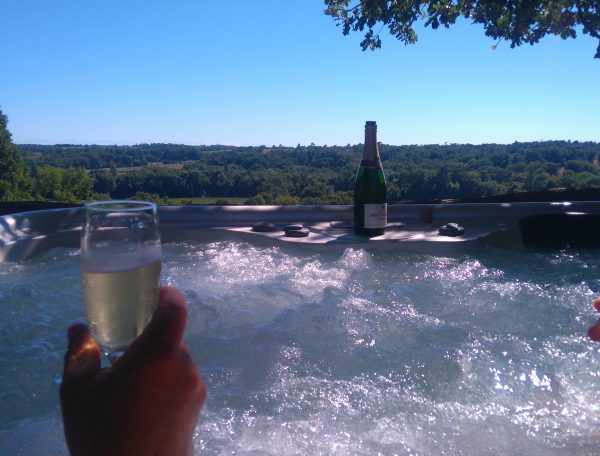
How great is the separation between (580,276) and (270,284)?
158 cm

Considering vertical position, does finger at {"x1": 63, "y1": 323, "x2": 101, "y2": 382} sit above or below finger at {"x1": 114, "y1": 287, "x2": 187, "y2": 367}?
below

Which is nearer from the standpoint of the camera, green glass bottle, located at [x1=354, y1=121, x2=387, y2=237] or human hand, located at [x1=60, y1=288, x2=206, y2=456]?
human hand, located at [x1=60, y1=288, x2=206, y2=456]

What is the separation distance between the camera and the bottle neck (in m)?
3.03

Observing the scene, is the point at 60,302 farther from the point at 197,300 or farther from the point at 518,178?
the point at 518,178

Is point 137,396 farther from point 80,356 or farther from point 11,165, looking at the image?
point 11,165

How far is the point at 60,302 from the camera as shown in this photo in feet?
7.27

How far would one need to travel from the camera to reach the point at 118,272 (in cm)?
74

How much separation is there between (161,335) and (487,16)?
27.4ft

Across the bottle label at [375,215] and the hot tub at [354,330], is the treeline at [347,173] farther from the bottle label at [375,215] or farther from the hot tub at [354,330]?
the hot tub at [354,330]

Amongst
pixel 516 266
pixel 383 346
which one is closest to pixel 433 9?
pixel 516 266

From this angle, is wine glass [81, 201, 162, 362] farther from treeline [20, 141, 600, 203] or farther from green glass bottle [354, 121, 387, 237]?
Result: treeline [20, 141, 600, 203]

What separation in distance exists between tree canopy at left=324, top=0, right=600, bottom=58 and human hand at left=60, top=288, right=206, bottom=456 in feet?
25.4

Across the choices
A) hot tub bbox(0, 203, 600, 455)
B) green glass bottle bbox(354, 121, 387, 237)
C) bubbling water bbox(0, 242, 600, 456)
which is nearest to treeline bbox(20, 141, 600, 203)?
green glass bottle bbox(354, 121, 387, 237)

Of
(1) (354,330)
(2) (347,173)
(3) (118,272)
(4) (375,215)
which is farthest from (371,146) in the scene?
(3) (118,272)
